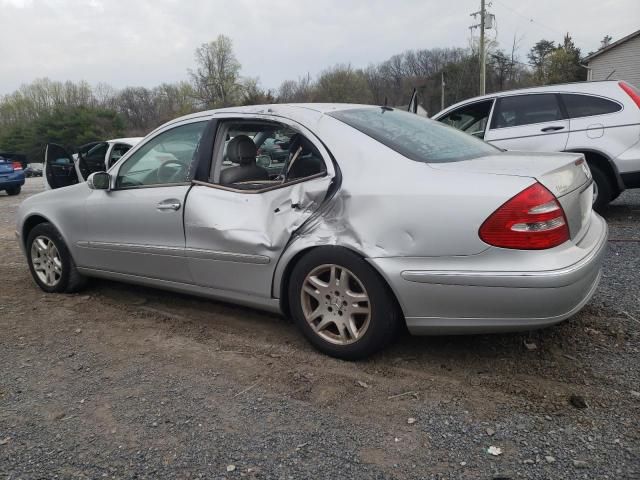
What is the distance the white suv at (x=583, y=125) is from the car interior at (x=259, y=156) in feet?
12.9

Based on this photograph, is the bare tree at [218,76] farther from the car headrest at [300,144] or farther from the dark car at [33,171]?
the car headrest at [300,144]

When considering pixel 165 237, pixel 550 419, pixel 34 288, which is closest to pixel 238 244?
pixel 165 237

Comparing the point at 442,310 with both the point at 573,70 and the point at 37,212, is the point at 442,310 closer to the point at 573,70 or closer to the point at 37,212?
the point at 37,212

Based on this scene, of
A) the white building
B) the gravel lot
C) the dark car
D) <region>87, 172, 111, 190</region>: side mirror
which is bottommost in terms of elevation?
the dark car

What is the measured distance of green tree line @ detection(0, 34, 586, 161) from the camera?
55.7m

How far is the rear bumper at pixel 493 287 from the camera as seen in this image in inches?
95.5

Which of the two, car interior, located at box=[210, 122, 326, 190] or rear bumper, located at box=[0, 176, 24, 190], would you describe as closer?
car interior, located at box=[210, 122, 326, 190]

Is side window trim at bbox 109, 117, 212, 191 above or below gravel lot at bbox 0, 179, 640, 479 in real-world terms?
above

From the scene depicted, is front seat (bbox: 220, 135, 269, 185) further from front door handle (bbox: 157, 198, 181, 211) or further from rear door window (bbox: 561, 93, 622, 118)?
rear door window (bbox: 561, 93, 622, 118)

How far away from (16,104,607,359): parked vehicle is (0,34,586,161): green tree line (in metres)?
46.8

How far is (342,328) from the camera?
2.93 m

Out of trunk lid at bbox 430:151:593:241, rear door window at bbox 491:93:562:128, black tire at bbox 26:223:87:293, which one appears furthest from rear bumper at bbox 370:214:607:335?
rear door window at bbox 491:93:562:128

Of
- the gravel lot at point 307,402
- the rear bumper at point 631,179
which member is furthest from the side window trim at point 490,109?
the gravel lot at point 307,402

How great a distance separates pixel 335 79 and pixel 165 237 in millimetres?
Result: 65308
